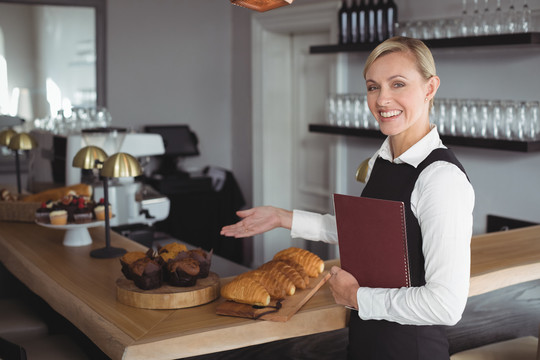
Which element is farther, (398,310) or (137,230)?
(137,230)

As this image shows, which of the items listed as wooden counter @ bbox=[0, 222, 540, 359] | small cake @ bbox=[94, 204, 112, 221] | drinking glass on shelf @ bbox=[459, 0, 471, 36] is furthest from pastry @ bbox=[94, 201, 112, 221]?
drinking glass on shelf @ bbox=[459, 0, 471, 36]

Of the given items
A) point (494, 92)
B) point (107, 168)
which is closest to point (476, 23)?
point (494, 92)

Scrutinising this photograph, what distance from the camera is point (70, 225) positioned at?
2.78 metres

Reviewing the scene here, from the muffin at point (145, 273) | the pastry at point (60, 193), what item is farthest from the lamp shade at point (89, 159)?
the muffin at point (145, 273)

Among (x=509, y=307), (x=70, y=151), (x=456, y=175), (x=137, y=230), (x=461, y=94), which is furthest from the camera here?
(x=461, y=94)

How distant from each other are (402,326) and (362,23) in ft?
9.86

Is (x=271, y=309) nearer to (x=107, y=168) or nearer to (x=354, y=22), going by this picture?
(x=107, y=168)

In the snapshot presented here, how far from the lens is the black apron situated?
5.26 ft

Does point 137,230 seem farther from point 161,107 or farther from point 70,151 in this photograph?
point 161,107

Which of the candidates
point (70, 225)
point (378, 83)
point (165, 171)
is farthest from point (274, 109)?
point (378, 83)

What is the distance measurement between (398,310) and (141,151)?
2.49 metres

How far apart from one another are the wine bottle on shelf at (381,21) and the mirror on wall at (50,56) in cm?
254

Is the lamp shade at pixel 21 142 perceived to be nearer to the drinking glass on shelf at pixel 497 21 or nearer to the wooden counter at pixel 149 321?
the wooden counter at pixel 149 321

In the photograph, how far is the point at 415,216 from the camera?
5.21 ft
